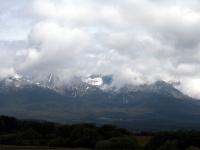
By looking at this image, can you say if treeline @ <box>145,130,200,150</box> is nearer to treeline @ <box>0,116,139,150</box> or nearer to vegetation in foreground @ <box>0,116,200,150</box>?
vegetation in foreground @ <box>0,116,200,150</box>

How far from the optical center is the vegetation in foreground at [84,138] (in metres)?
117

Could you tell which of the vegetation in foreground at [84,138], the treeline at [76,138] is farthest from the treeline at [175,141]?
the treeline at [76,138]

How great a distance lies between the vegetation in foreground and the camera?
117 meters

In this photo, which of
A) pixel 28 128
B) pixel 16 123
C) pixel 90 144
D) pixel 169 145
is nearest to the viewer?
pixel 169 145

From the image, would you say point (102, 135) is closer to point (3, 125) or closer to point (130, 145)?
point (130, 145)

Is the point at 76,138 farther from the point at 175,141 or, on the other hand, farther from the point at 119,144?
the point at 175,141

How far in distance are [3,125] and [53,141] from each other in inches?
Answer: 1422

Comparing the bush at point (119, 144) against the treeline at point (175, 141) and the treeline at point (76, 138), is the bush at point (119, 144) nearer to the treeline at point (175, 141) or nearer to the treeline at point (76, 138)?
the treeline at point (76, 138)

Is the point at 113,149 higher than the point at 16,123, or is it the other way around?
the point at 16,123

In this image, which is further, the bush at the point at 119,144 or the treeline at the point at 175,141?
the bush at the point at 119,144

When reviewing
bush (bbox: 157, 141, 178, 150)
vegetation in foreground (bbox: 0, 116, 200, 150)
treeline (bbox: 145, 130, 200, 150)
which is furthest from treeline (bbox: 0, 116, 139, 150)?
bush (bbox: 157, 141, 178, 150)

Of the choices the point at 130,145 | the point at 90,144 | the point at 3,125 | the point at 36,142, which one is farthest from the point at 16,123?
the point at 130,145

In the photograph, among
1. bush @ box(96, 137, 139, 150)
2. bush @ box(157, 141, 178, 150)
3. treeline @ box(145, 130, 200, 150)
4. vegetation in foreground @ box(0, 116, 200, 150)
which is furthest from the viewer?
bush @ box(96, 137, 139, 150)

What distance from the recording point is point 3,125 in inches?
6496
